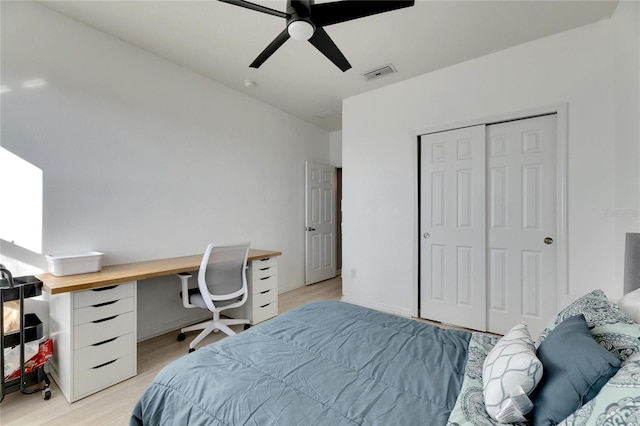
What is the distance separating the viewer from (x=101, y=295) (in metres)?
1.85

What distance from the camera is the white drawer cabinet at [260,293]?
9.36 feet

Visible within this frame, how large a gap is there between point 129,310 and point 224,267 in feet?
2.38

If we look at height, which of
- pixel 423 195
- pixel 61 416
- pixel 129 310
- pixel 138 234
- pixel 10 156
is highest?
pixel 10 156

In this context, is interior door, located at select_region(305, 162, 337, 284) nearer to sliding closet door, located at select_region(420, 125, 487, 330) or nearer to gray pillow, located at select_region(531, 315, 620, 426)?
sliding closet door, located at select_region(420, 125, 487, 330)

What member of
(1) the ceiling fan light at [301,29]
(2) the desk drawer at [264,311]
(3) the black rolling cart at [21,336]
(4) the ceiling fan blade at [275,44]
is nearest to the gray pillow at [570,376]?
(1) the ceiling fan light at [301,29]

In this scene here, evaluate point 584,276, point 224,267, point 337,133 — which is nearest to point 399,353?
point 224,267

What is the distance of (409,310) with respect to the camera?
122 inches

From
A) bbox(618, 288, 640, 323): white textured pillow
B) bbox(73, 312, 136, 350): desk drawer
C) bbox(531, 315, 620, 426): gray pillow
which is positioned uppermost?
bbox(618, 288, 640, 323): white textured pillow

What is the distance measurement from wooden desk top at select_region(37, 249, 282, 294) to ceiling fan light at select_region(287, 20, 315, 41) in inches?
76.6

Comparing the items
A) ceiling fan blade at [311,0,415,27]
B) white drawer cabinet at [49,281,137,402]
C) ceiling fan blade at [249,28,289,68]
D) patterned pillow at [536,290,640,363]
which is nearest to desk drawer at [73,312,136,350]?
white drawer cabinet at [49,281,137,402]

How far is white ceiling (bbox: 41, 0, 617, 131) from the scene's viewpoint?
202cm

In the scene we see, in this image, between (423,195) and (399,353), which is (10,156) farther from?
(423,195)

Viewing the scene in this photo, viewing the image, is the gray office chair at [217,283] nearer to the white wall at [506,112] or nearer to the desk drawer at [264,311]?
the desk drawer at [264,311]

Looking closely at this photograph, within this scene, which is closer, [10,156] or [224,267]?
[10,156]
